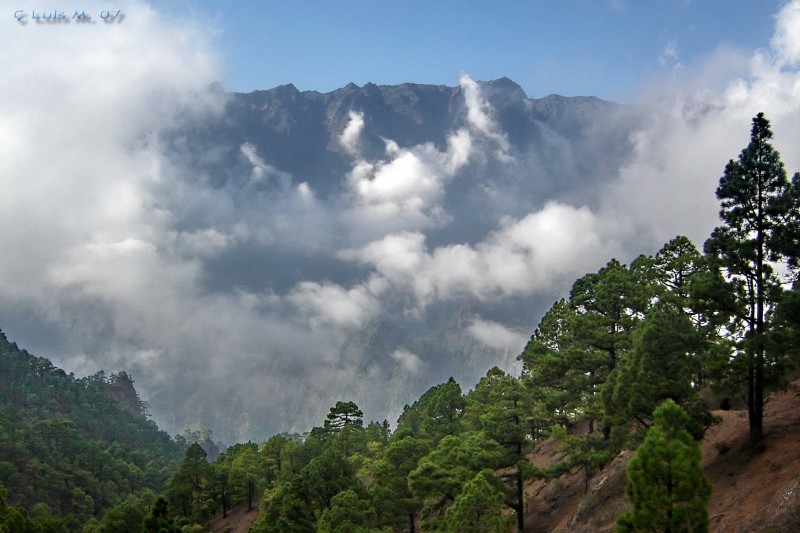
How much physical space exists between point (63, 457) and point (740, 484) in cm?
10884

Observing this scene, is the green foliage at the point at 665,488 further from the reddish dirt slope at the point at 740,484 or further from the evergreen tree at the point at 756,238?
the evergreen tree at the point at 756,238

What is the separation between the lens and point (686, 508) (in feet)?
55.2

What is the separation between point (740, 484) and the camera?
22.7 meters

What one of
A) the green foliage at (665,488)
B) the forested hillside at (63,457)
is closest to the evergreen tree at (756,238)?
the green foliage at (665,488)

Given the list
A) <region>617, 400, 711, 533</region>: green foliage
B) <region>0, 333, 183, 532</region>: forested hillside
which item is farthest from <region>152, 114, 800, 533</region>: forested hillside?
<region>0, 333, 183, 532</region>: forested hillside

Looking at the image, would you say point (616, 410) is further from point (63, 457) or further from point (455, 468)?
point (63, 457)

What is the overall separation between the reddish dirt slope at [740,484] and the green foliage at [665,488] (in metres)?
3.29

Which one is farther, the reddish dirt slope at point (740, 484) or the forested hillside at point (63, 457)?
the forested hillside at point (63, 457)

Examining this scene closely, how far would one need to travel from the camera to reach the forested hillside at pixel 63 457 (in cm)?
8275

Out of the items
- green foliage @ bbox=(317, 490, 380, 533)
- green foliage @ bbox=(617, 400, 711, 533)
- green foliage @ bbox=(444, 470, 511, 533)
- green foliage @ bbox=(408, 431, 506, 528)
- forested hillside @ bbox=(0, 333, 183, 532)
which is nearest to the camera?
green foliage @ bbox=(617, 400, 711, 533)

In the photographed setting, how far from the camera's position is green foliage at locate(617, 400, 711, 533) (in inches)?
663

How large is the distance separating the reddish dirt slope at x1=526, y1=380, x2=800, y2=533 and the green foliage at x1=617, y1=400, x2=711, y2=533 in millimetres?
3290

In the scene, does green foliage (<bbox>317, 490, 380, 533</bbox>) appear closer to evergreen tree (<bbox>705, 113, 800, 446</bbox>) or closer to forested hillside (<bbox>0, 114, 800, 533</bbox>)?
forested hillside (<bbox>0, 114, 800, 533</bbox>)

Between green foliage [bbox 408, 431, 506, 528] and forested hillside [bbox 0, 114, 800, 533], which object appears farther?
green foliage [bbox 408, 431, 506, 528]
